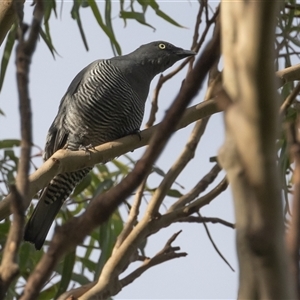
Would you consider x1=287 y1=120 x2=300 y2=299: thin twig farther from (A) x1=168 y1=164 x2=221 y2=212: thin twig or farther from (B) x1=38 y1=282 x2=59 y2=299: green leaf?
(B) x1=38 y1=282 x2=59 y2=299: green leaf

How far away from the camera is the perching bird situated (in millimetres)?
3072

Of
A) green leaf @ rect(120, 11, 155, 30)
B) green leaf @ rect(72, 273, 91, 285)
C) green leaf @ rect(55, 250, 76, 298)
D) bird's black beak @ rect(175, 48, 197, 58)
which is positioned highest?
green leaf @ rect(120, 11, 155, 30)

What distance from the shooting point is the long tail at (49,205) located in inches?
110

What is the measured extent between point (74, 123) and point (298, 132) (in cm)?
251

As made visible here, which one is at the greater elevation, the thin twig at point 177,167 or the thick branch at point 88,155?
the thin twig at point 177,167

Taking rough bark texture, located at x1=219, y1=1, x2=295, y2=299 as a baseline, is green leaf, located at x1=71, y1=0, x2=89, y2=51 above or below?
above

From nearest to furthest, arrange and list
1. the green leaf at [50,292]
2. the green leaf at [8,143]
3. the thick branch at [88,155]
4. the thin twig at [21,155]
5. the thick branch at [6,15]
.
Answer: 1. the thin twig at [21,155]
2. the thick branch at [88,155]
3. the thick branch at [6,15]
4. the green leaf at [50,292]
5. the green leaf at [8,143]

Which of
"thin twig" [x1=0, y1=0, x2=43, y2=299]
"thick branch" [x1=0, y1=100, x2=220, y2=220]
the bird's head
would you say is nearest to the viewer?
"thin twig" [x1=0, y1=0, x2=43, y2=299]

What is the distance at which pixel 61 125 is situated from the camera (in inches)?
125

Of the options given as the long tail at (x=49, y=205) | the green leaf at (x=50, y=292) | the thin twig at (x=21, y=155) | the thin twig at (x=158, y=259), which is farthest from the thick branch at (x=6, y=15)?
the thin twig at (x=21, y=155)

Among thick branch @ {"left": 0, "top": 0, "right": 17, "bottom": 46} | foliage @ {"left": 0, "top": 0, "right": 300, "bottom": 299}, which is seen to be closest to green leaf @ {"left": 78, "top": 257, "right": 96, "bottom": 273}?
foliage @ {"left": 0, "top": 0, "right": 300, "bottom": 299}

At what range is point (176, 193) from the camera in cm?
317

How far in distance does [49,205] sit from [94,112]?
1.70ft

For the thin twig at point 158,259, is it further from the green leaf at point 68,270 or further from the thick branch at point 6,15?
the thick branch at point 6,15
